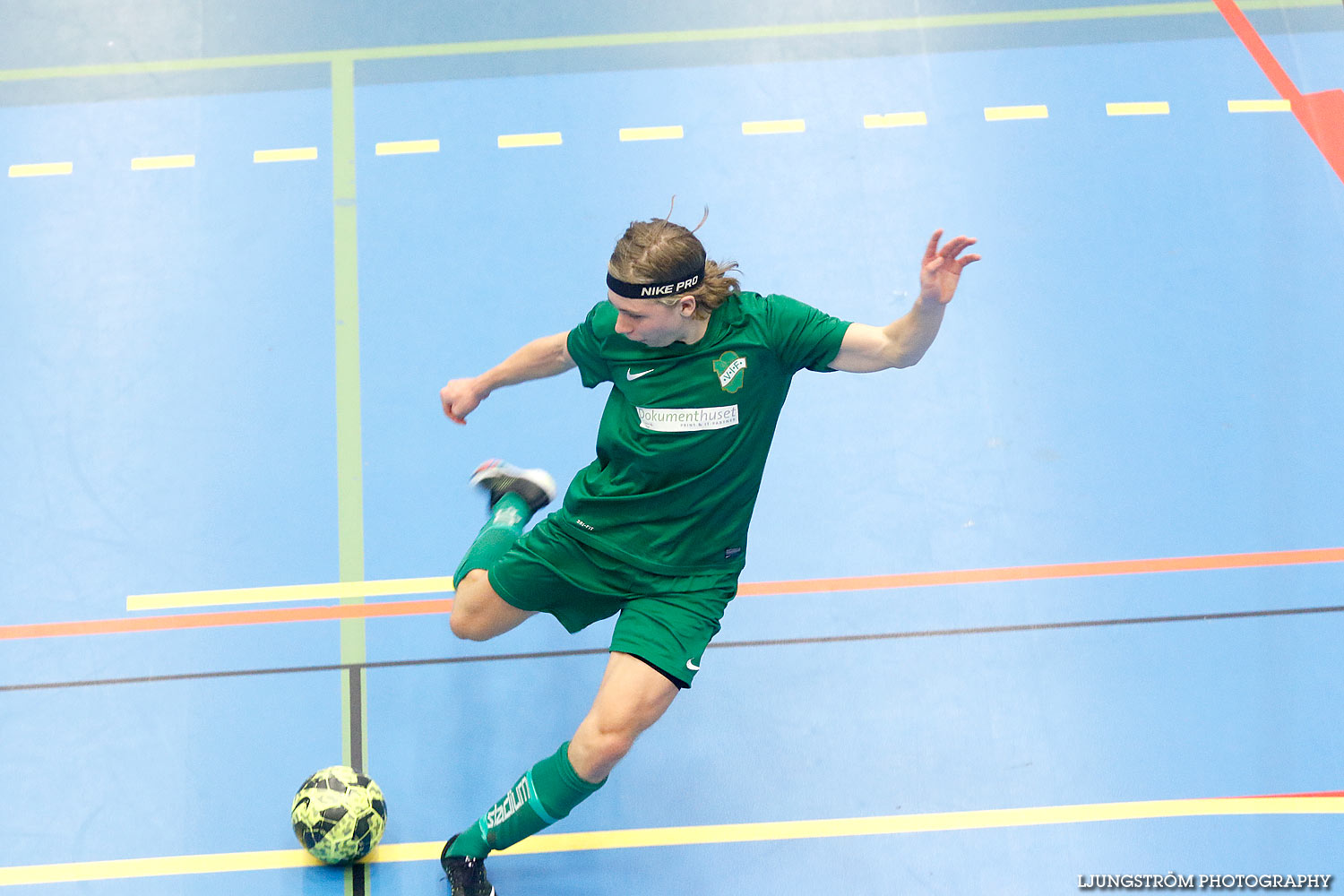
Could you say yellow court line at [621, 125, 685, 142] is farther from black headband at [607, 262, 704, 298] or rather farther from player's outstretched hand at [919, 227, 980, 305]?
player's outstretched hand at [919, 227, 980, 305]

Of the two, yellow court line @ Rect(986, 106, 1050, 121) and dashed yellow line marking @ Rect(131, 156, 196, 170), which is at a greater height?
yellow court line @ Rect(986, 106, 1050, 121)

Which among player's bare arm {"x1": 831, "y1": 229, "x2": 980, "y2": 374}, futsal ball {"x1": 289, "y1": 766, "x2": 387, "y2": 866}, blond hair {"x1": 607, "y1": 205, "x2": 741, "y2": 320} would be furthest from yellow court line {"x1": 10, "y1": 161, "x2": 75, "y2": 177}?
player's bare arm {"x1": 831, "y1": 229, "x2": 980, "y2": 374}

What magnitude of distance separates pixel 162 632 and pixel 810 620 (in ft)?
10.0

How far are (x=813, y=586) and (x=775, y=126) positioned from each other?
3166mm

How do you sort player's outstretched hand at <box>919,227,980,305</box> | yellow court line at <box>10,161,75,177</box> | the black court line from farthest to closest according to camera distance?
yellow court line at <box>10,161,75,177</box>, the black court line, player's outstretched hand at <box>919,227,980,305</box>

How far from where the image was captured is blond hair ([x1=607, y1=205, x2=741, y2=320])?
4512 millimetres

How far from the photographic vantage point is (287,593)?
6141 millimetres

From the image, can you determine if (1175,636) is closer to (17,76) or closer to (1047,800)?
(1047,800)

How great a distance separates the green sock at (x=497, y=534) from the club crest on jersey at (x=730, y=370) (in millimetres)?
1397

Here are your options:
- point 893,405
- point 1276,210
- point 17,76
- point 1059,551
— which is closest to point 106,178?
point 17,76

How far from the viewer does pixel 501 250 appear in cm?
737

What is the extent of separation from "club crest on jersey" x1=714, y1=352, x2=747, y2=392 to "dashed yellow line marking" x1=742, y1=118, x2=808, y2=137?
3.48 metres

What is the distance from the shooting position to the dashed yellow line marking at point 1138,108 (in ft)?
26.1

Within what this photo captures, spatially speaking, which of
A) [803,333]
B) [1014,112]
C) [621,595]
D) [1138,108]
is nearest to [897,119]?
[1014,112]
